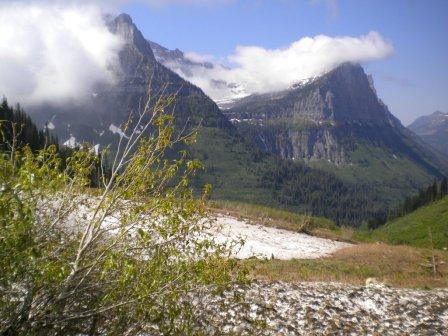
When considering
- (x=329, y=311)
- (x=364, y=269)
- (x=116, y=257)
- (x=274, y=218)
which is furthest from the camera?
(x=274, y=218)

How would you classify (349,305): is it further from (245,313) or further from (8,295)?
(8,295)

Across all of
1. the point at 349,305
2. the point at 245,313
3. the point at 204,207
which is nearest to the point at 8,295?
the point at 204,207

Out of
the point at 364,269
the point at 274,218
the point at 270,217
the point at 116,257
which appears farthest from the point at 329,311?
the point at 274,218

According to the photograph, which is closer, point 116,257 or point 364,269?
point 116,257

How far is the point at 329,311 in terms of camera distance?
1636 cm

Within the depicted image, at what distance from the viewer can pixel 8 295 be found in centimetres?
693

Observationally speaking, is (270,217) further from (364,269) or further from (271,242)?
(364,269)

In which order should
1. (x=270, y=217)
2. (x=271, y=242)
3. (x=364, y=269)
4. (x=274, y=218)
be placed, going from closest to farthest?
(x=364, y=269), (x=271, y=242), (x=270, y=217), (x=274, y=218)

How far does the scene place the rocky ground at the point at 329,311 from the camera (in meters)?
14.2

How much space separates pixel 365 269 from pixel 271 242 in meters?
11.2

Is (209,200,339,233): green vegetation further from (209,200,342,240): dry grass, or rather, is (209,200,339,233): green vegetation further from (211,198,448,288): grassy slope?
(211,198,448,288): grassy slope

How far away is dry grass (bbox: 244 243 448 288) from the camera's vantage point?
73.6ft

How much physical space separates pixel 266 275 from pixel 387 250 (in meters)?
20.4

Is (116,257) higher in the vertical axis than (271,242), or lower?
higher
